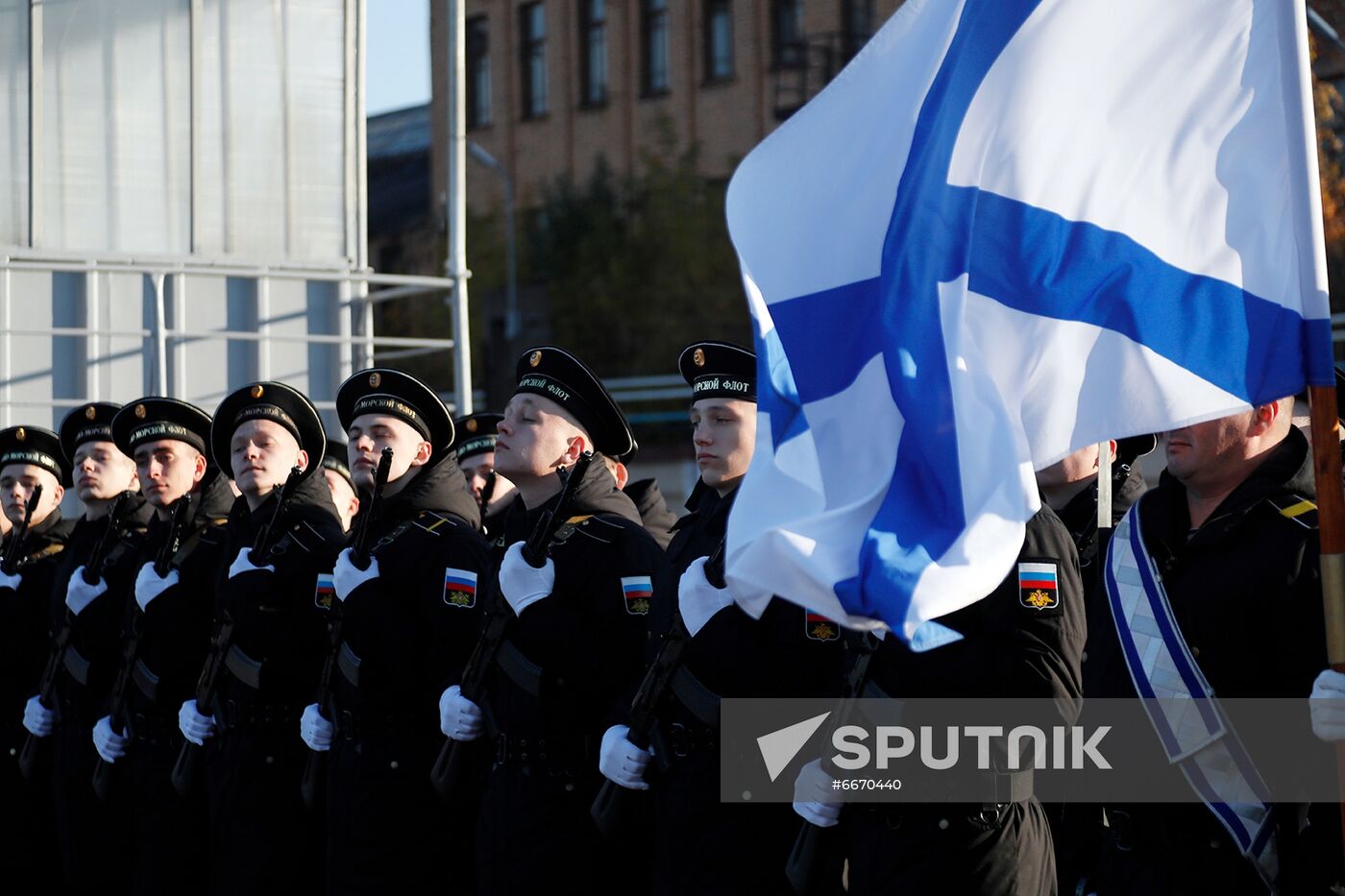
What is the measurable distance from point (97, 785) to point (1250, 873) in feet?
17.9

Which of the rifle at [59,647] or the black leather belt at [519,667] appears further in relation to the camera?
the rifle at [59,647]

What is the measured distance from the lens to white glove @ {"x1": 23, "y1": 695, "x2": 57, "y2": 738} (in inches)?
340

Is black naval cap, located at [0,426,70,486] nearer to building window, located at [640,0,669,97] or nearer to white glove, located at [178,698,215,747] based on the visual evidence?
white glove, located at [178,698,215,747]

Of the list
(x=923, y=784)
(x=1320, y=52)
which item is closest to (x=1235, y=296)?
(x=923, y=784)

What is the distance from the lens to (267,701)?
7.07 m

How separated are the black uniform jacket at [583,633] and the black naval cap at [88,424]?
3.65 metres

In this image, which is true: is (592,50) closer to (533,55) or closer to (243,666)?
(533,55)

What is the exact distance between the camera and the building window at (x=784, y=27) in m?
32.8

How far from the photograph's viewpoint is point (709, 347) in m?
5.68

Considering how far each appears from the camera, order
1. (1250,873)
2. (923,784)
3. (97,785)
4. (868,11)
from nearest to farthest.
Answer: (1250,873), (923,784), (97,785), (868,11)

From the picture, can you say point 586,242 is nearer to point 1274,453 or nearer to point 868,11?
point 868,11

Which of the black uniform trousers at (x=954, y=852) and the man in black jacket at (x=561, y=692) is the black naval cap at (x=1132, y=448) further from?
the black uniform trousers at (x=954, y=852)

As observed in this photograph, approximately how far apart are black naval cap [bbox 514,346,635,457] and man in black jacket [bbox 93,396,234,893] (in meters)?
2.12

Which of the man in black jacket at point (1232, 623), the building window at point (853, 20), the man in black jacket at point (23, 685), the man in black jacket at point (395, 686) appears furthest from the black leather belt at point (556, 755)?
the building window at point (853, 20)
